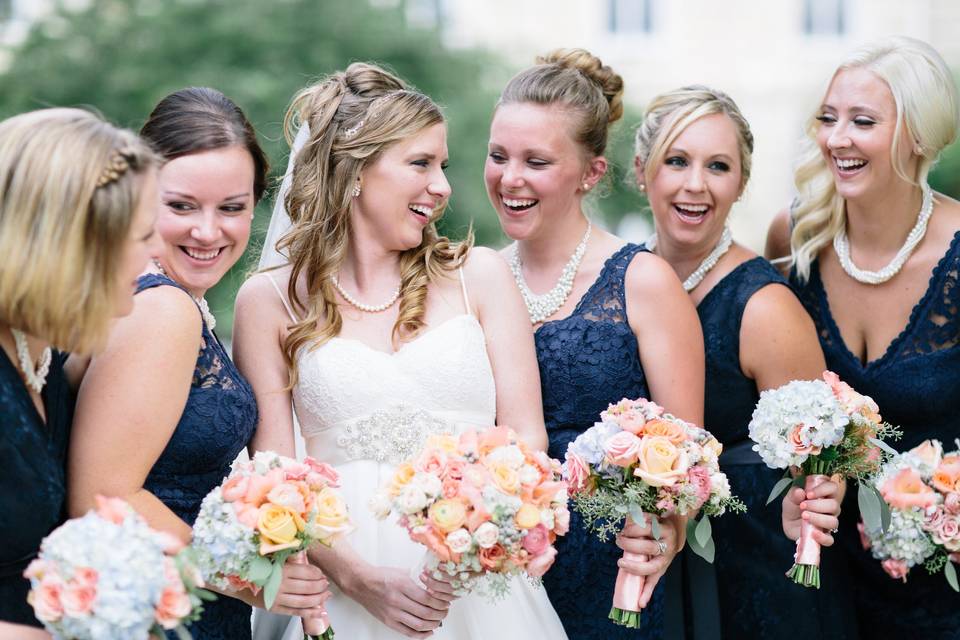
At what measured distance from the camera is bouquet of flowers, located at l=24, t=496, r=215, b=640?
2818mm

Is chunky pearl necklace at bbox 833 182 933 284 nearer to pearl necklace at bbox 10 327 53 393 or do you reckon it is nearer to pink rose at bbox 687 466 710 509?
pink rose at bbox 687 466 710 509

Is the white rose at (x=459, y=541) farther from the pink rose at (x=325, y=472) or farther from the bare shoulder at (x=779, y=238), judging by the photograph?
the bare shoulder at (x=779, y=238)

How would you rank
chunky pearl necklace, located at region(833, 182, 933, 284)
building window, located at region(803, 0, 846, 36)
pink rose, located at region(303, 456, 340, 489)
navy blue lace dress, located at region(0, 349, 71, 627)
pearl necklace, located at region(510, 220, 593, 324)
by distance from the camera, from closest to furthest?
navy blue lace dress, located at region(0, 349, 71, 627) → pink rose, located at region(303, 456, 340, 489) → pearl necklace, located at region(510, 220, 593, 324) → chunky pearl necklace, located at region(833, 182, 933, 284) → building window, located at region(803, 0, 846, 36)

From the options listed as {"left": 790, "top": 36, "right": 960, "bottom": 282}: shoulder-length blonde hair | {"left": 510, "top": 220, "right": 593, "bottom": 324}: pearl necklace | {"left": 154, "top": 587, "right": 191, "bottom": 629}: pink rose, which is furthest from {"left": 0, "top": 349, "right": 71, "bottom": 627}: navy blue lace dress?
{"left": 790, "top": 36, "right": 960, "bottom": 282}: shoulder-length blonde hair

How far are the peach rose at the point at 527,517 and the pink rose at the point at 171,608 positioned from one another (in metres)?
1.03

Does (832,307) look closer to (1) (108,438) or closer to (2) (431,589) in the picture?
(2) (431,589)

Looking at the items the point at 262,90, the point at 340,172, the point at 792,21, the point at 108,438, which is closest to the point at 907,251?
the point at 340,172

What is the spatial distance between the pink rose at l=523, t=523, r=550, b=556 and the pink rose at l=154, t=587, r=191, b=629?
1064 mm

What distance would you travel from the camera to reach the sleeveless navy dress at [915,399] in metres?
4.87

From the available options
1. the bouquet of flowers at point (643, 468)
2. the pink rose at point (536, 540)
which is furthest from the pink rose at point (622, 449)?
the pink rose at point (536, 540)

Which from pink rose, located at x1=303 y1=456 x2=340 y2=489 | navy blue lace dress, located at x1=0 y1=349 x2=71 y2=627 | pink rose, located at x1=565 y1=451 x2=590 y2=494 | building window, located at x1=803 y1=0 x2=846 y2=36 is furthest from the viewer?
building window, located at x1=803 y1=0 x2=846 y2=36

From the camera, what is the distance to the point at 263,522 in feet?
11.0

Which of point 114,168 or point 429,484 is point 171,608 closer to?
point 429,484

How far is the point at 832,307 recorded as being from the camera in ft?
17.3
